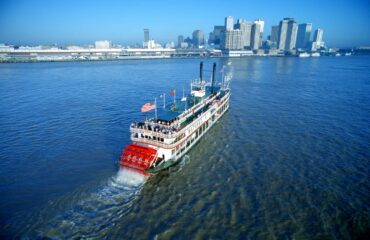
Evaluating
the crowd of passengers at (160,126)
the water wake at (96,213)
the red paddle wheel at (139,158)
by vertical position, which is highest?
the crowd of passengers at (160,126)

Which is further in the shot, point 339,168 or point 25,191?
point 339,168

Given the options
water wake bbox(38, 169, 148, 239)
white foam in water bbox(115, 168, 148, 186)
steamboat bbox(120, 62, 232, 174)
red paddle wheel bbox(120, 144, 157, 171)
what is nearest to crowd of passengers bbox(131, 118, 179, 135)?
steamboat bbox(120, 62, 232, 174)

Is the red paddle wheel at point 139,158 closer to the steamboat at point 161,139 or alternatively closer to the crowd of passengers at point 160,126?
the steamboat at point 161,139

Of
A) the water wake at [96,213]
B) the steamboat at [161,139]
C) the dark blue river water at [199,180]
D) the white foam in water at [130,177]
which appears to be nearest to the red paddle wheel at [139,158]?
the steamboat at [161,139]

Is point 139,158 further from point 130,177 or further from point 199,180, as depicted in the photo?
point 199,180

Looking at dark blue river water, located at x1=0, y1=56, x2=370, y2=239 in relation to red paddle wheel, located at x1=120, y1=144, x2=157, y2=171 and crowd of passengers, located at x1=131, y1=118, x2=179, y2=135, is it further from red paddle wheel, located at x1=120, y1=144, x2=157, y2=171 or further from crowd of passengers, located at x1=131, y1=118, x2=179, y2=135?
crowd of passengers, located at x1=131, y1=118, x2=179, y2=135

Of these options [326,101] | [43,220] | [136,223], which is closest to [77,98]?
[43,220]

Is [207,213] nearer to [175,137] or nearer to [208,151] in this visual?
[175,137]

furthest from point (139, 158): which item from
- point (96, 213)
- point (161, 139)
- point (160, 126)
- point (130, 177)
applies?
point (96, 213)
